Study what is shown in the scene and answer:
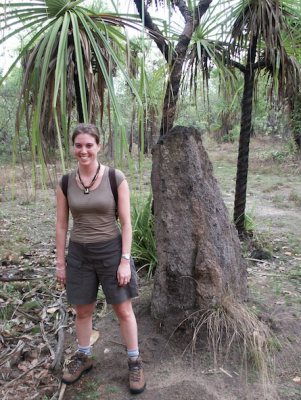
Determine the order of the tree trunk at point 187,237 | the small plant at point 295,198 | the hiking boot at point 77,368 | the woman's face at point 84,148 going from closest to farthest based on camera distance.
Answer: the woman's face at point 84,148
the hiking boot at point 77,368
the tree trunk at point 187,237
the small plant at point 295,198

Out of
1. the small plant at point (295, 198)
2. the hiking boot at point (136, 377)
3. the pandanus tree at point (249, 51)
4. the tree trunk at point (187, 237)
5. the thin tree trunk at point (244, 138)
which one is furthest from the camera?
the small plant at point (295, 198)

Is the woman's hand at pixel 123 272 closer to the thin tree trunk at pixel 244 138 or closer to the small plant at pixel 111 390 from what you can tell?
the small plant at pixel 111 390

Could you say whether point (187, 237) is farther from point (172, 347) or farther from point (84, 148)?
point (84, 148)

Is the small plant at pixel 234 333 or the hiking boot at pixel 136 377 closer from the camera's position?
the hiking boot at pixel 136 377

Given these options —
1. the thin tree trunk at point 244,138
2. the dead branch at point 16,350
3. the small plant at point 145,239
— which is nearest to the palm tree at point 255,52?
the thin tree trunk at point 244,138

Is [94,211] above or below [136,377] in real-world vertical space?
above

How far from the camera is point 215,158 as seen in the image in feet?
55.2

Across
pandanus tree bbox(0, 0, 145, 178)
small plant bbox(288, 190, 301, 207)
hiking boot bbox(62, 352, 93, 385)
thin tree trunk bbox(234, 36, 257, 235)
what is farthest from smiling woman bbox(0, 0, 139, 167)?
small plant bbox(288, 190, 301, 207)

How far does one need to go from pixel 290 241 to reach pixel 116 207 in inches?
164

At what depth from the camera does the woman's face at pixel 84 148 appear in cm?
213

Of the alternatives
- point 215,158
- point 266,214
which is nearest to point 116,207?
point 266,214

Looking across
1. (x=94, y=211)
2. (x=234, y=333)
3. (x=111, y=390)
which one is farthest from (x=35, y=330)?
(x=234, y=333)

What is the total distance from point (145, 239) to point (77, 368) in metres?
2.20

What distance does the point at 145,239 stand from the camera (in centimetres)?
450
